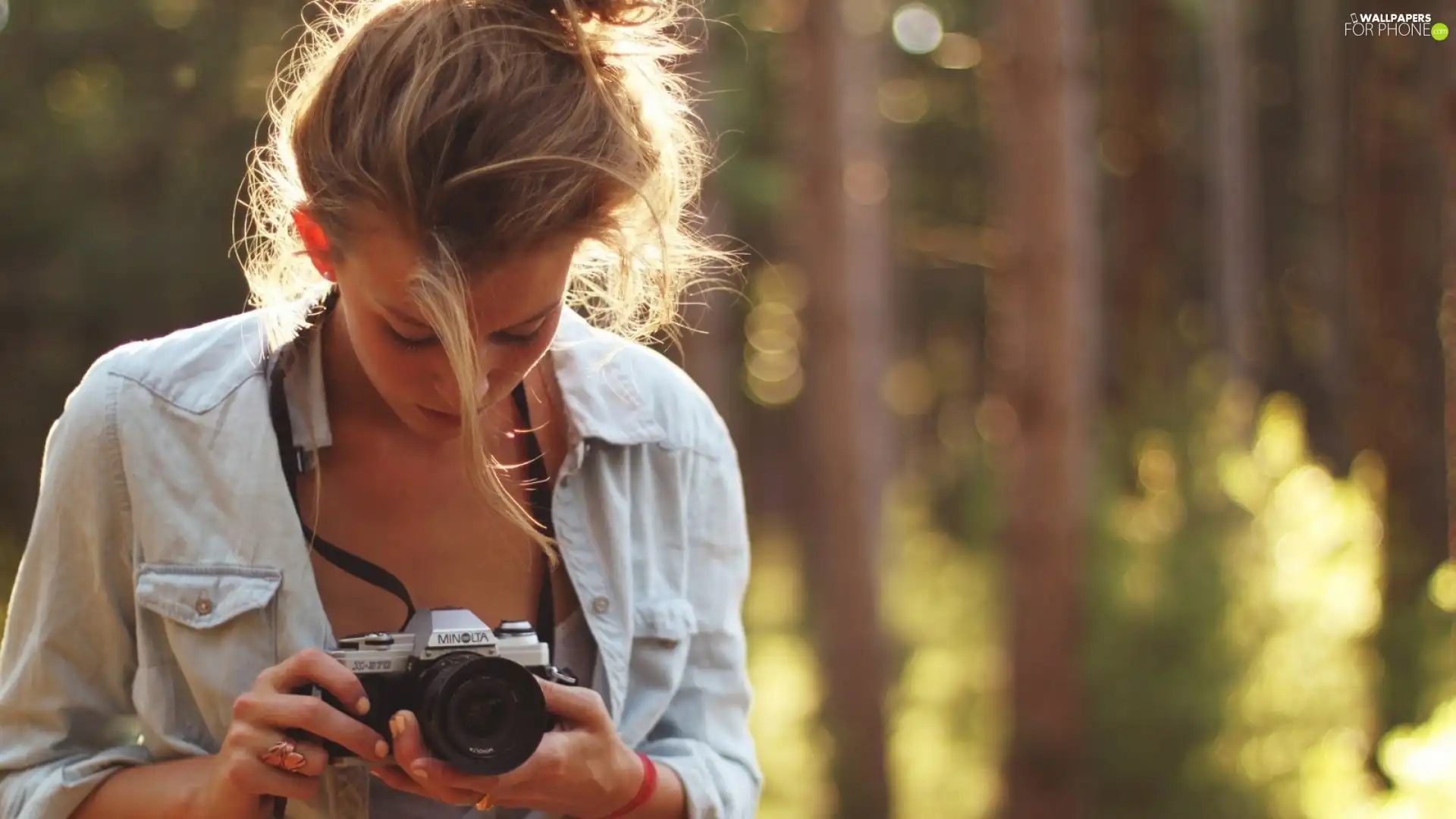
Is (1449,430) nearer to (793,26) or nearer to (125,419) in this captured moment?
(125,419)

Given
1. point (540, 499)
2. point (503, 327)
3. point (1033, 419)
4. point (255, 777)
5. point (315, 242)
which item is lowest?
point (1033, 419)

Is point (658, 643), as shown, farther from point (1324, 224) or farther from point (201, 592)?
point (1324, 224)

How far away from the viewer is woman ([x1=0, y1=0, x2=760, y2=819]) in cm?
186

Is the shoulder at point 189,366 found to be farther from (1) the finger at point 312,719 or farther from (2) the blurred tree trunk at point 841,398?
(2) the blurred tree trunk at point 841,398

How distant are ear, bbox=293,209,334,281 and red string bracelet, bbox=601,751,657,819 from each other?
0.68 metres

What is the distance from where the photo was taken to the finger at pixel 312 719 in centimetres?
185

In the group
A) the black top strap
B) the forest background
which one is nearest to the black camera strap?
the black top strap

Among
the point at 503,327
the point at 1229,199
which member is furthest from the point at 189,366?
the point at 1229,199

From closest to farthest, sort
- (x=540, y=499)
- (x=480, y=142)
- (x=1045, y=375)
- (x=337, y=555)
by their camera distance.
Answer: (x=480, y=142), (x=337, y=555), (x=540, y=499), (x=1045, y=375)

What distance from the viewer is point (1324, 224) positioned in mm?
21719

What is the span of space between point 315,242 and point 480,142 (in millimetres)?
270

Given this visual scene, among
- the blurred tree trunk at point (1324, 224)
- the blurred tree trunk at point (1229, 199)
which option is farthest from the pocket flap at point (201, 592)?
the blurred tree trunk at point (1324, 224)

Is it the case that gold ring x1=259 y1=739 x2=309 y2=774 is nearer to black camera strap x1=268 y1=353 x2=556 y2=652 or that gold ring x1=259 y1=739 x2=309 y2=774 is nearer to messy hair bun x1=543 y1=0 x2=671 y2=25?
black camera strap x1=268 y1=353 x2=556 y2=652

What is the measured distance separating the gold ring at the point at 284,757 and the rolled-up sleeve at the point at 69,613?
22 centimetres
